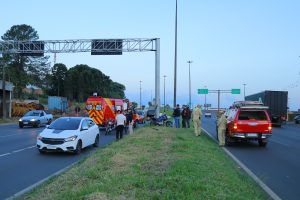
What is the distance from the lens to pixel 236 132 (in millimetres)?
19875

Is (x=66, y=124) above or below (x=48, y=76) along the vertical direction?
below

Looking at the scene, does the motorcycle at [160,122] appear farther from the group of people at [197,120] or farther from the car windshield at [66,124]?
the car windshield at [66,124]

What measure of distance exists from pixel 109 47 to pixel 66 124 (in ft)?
87.8

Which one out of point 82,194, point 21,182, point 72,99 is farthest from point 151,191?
point 72,99

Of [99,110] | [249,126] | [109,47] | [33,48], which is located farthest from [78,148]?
[33,48]

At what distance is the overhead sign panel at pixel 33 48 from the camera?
45125 millimetres

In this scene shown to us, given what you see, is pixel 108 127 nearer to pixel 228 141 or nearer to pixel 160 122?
pixel 160 122

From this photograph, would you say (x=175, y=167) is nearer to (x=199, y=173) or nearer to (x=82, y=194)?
(x=199, y=173)

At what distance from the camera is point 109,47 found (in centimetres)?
4359

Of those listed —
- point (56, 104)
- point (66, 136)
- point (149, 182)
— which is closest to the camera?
point (149, 182)

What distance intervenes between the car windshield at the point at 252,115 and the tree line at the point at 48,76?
5732 cm

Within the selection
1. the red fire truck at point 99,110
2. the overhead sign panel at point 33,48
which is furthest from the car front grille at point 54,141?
the overhead sign panel at point 33,48

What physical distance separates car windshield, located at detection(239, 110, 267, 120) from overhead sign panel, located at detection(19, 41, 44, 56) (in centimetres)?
2963

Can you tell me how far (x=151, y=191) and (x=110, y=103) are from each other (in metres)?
26.4
